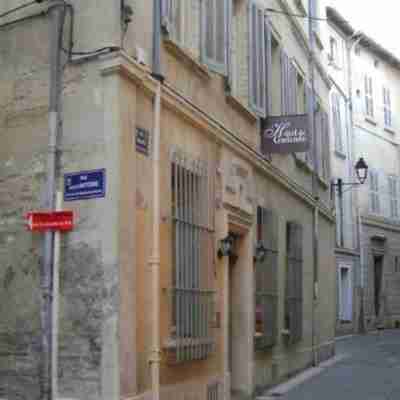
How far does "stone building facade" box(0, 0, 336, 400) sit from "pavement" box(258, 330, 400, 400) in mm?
783

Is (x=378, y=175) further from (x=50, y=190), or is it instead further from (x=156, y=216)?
(x=50, y=190)

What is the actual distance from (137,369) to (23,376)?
3.24 feet

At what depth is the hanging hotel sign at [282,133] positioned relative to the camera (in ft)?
34.3

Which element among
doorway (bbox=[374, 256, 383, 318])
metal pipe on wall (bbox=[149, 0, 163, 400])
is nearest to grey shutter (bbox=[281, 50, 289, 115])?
metal pipe on wall (bbox=[149, 0, 163, 400])

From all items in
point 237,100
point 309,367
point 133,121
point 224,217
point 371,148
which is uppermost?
point 371,148

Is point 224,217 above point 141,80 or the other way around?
the other way around

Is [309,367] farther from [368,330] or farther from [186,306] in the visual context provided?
[368,330]

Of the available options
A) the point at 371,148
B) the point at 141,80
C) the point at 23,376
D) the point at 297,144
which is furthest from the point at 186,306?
the point at 371,148

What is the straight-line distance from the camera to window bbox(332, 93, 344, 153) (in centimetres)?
2205

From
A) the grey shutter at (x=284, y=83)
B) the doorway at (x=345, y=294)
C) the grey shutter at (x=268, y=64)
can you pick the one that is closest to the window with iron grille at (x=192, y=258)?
the grey shutter at (x=268, y=64)

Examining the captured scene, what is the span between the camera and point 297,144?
34.1ft

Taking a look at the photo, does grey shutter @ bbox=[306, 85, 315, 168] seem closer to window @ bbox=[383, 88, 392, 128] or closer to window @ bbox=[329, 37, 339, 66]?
window @ bbox=[329, 37, 339, 66]

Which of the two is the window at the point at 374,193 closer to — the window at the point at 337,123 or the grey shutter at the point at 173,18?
the window at the point at 337,123

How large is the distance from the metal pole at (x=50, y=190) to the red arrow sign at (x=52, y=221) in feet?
0.21
